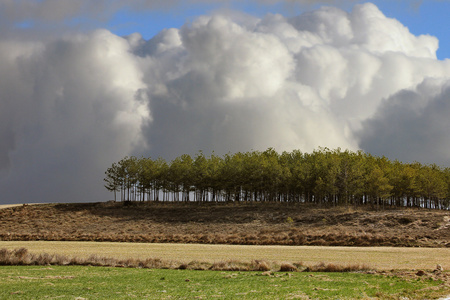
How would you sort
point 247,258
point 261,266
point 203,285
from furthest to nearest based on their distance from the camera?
point 247,258 → point 261,266 → point 203,285

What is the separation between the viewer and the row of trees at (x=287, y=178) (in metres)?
95.3

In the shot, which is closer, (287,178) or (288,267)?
(288,267)

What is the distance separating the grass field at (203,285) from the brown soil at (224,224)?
99.0 ft

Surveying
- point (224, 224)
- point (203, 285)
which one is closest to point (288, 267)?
point (203, 285)

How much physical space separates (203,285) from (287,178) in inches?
3021

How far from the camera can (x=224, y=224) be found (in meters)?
82.1

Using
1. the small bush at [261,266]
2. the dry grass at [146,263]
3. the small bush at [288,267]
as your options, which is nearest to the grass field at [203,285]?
the small bush at [261,266]

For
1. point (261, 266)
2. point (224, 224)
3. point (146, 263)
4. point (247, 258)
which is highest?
point (261, 266)

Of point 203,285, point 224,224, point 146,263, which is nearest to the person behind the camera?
point 203,285

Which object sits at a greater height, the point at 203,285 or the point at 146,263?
the point at 203,285

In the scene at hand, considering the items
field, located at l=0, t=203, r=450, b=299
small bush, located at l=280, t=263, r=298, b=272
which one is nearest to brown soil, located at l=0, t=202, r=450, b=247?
field, located at l=0, t=203, r=450, b=299

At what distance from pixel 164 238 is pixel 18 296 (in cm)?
4560

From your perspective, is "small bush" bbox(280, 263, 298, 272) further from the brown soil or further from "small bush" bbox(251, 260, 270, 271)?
the brown soil

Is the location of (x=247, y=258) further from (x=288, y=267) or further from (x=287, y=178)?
(x=287, y=178)
